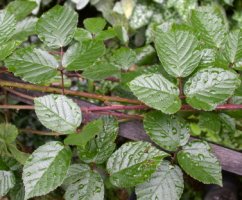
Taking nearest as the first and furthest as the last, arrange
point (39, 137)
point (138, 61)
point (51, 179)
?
1. point (51, 179)
2. point (138, 61)
3. point (39, 137)

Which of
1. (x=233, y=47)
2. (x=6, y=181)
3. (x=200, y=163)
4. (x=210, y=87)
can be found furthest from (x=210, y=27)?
(x=6, y=181)

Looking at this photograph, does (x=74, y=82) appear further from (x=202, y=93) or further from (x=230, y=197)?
(x=202, y=93)

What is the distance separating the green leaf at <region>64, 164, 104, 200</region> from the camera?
700 mm

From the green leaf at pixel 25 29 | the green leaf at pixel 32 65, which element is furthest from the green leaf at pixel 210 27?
the green leaf at pixel 25 29

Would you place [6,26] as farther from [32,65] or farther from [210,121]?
[210,121]

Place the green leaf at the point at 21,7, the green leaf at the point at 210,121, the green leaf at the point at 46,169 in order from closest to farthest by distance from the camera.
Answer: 1. the green leaf at the point at 46,169
2. the green leaf at the point at 210,121
3. the green leaf at the point at 21,7

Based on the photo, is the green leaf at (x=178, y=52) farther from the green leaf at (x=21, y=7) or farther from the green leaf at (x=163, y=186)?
the green leaf at (x=21, y=7)

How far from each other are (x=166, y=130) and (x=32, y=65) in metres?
0.29

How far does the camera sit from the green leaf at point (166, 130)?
28.8 inches

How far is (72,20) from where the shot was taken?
752 millimetres

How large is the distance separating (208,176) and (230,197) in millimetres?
390

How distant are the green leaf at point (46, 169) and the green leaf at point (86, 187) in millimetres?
68

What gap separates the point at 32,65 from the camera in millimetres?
747

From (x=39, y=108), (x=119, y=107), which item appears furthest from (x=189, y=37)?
(x=39, y=108)
